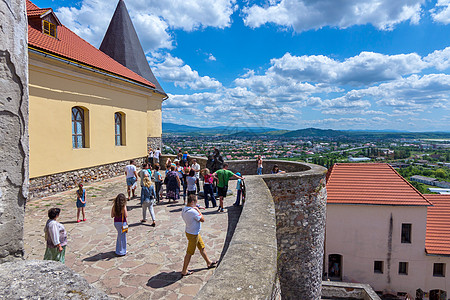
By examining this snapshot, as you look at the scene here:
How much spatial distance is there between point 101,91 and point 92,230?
7.85m

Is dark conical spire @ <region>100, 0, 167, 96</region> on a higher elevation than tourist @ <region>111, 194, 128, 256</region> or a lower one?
higher

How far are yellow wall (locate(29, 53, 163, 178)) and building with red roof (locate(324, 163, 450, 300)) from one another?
12926mm

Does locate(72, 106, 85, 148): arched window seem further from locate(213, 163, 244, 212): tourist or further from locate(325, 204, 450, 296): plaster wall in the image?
locate(325, 204, 450, 296): plaster wall

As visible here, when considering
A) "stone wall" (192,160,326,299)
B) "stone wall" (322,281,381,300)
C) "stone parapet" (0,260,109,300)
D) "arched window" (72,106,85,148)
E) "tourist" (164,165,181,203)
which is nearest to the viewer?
"stone parapet" (0,260,109,300)

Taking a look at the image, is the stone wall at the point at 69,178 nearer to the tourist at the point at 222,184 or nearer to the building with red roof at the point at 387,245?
the tourist at the point at 222,184

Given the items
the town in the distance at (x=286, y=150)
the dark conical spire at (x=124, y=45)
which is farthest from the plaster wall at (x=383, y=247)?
the dark conical spire at (x=124, y=45)

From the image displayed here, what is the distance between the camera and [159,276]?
438 cm

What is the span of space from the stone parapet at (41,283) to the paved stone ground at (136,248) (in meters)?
2.73

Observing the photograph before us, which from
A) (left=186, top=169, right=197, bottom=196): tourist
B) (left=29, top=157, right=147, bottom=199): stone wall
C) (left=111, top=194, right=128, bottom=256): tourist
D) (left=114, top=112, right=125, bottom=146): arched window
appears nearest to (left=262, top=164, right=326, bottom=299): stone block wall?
(left=186, top=169, right=197, bottom=196): tourist

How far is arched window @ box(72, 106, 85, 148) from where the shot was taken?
36.3 feet

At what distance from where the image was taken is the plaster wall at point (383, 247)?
15008 mm

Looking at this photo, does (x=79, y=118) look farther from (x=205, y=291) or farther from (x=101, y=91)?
(x=205, y=291)

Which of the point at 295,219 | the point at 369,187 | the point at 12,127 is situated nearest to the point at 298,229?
the point at 295,219

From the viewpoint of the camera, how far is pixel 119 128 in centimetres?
1405
